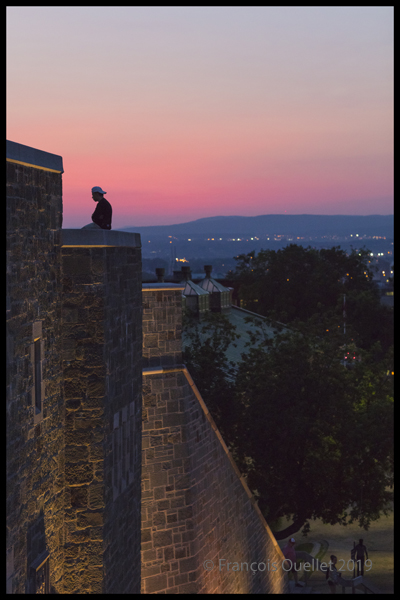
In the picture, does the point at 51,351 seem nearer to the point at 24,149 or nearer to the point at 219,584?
the point at 24,149

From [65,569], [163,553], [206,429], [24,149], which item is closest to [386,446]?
[206,429]

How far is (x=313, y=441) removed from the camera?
20.8 m

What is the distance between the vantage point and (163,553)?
581 inches

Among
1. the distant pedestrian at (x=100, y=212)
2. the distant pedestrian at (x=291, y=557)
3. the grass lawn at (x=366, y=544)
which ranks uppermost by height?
the distant pedestrian at (x=100, y=212)

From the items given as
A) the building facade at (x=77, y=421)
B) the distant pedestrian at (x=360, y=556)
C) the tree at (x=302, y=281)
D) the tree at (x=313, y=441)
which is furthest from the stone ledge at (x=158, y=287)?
the tree at (x=302, y=281)

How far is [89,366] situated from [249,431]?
12899mm

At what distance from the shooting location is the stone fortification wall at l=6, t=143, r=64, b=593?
319 inches

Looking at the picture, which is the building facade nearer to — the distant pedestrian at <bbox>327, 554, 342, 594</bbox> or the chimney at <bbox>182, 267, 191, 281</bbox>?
the distant pedestrian at <bbox>327, 554, 342, 594</bbox>

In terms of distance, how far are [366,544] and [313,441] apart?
743 cm

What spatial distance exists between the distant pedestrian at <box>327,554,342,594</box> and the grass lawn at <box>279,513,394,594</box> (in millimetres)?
430

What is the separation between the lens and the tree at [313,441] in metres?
20.9

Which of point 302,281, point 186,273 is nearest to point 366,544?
point 186,273

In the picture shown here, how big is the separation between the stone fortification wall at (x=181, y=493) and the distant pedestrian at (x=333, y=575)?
5528 millimetres

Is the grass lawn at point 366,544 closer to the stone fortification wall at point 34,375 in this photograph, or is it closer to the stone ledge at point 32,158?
the stone fortification wall at point 34,375
